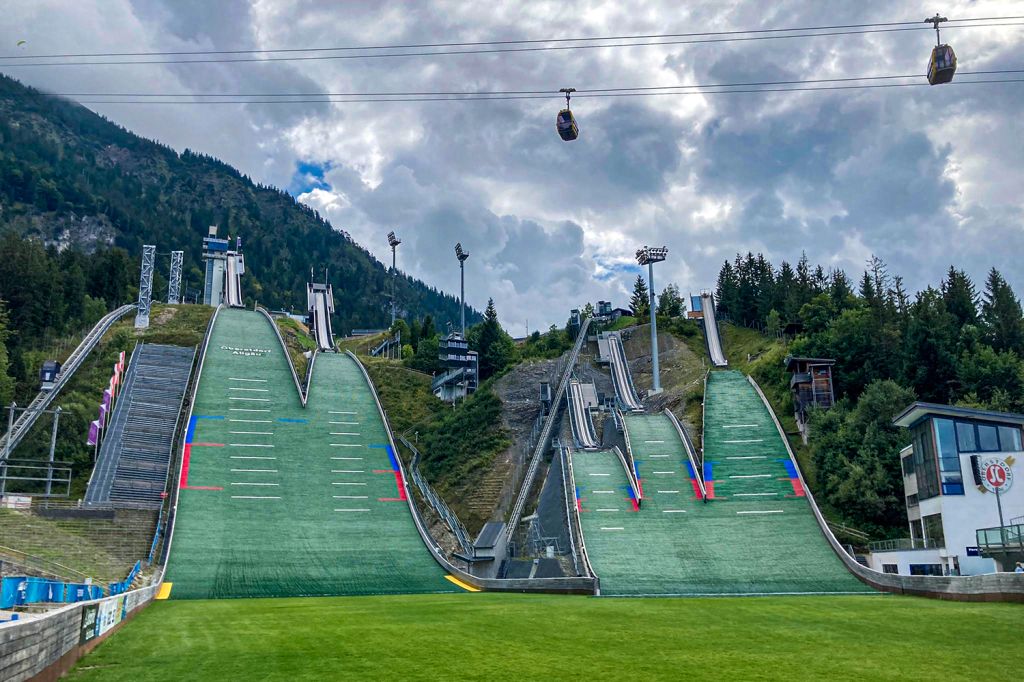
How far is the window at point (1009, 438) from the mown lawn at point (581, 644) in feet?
40.2

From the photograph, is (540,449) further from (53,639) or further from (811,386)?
(53,639)

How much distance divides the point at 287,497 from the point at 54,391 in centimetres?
1827

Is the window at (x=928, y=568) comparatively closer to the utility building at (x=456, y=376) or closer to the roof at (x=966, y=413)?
the roof at (x=966, y=413)

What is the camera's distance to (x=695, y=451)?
129 ft

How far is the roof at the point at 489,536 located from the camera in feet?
98.7

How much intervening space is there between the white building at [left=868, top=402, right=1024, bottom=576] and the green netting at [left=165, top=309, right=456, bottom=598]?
15856 millimetres

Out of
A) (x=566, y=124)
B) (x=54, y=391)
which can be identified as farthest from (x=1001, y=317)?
(x=54, y=391)

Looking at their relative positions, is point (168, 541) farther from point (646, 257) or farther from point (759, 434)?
point (646, 257)

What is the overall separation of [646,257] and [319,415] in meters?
23.0

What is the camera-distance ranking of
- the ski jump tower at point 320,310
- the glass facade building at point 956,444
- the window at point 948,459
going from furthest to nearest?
the ski jump tower at point 320,310
the glass facade building at point 956,444
the window at point 948,459

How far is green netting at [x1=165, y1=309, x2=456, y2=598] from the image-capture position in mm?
29094

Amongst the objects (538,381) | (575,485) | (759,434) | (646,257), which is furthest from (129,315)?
(759,434)

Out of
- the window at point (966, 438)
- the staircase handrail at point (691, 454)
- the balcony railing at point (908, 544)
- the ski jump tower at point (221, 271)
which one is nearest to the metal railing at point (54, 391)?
the ski jump tower at point (221, 271)

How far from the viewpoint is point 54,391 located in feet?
149
